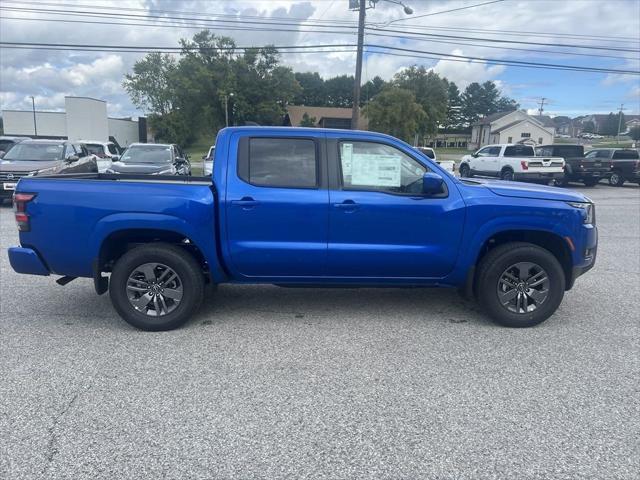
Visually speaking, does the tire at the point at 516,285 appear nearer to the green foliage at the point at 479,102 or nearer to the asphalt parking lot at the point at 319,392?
the asphalt parking lot at the point at 319,392

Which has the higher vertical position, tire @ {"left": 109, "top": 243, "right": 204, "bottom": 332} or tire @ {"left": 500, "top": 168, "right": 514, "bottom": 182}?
tire @ {"left": 500, "top": 168, "right": 514, "bottom": 182}

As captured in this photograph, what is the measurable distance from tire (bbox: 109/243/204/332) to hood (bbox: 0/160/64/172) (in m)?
9.36

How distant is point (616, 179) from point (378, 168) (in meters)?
23.6

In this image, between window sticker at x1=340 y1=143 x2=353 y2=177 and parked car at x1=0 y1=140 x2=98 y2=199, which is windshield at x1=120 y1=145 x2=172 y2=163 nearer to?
parked car at x1=0 y1=140 x2=98 y2=199

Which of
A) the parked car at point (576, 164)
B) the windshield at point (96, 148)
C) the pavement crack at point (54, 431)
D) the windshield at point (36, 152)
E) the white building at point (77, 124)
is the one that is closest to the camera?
the pavement crack at point (54, 431)

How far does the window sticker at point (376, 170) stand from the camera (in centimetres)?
480

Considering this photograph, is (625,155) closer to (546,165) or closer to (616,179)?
(616,179)

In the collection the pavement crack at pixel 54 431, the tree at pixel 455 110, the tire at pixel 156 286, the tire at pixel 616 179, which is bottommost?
the pavement crack at pixel 54 431

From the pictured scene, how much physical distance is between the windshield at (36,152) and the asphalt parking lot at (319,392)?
9103 millimetres

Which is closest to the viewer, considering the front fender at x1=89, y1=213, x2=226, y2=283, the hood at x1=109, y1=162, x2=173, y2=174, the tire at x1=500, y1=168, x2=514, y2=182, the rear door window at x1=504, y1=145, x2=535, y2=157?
the front fender at x1=89, y1=213, x2=226, y2=283

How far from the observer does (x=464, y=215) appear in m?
4.74

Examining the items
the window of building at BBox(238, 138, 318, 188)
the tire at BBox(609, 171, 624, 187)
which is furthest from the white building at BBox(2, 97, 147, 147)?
the window of building at BBox(238, 138, 318, 188)

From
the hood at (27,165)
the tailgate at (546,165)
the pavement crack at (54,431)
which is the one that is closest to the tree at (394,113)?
the tailgate at (546,165)

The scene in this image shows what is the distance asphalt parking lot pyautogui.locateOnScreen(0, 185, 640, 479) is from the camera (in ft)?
9.30
